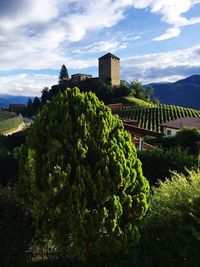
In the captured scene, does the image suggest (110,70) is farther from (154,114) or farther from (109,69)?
(154,114)

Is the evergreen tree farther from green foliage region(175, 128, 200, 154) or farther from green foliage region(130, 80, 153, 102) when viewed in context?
green foliage region(175, 128, 200, 154)

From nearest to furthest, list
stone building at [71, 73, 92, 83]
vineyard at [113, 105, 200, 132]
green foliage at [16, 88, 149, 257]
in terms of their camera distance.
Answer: green foliage at [16, 88, 149, 257] → vineyard at [113, 105, 200, 132] → stone building at [71, 73, 92, 83]

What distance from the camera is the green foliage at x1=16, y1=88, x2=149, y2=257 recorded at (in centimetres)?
600

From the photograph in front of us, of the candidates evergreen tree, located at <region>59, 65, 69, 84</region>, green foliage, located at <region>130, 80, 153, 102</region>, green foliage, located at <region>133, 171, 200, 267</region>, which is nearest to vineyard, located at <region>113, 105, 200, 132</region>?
green foliage, located at <region>130, 80, 153, 102</region>

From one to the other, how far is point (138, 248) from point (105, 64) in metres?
112

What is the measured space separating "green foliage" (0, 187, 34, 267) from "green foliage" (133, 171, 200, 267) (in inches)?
87.0

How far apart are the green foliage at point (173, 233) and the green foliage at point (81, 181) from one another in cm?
51

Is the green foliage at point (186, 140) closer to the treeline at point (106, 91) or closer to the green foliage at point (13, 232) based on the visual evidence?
the green foliage at point (13, 232)

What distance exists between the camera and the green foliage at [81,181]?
19.7ft

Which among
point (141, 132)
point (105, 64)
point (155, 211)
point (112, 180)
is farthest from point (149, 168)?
point (105, 64)

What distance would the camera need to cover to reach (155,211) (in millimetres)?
7133

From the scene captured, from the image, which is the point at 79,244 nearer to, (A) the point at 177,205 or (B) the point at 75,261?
(B) the point at 75,261

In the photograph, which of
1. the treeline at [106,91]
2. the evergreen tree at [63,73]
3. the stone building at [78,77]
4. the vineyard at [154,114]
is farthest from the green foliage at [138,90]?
the evergreen tree at [63,73]

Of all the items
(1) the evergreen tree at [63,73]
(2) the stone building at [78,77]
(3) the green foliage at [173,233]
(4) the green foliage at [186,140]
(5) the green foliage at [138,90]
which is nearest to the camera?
(3) the green foliage at [173,233]
